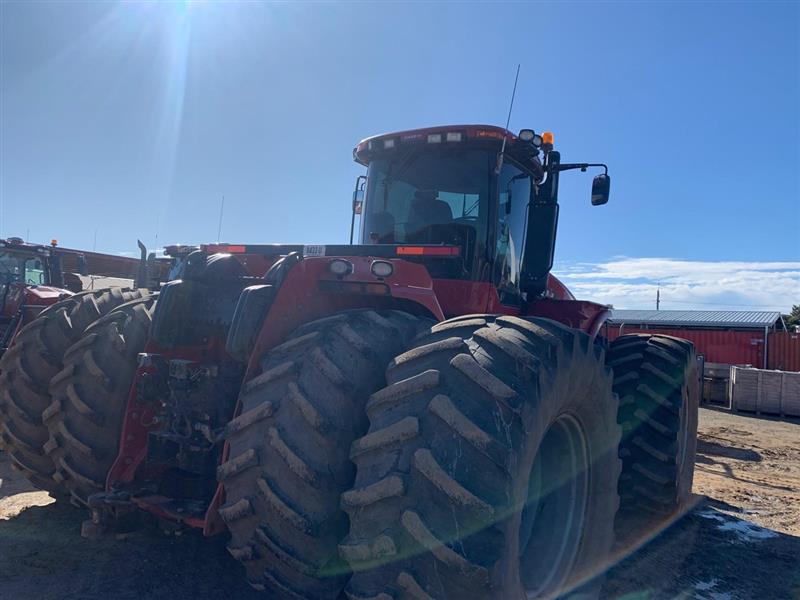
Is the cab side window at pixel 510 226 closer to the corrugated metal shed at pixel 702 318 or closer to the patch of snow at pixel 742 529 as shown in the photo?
the patch of snow at pixel 742 529

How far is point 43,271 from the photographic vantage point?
10.2 m

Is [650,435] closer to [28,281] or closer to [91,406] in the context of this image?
[91,406]

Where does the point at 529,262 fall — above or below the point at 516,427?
above

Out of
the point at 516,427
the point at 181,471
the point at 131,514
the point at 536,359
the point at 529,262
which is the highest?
the point at 529,262

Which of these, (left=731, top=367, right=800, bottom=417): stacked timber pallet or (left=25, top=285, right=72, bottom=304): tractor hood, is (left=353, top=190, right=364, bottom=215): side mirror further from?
(left=731, top=367, right=800, bottom=417): stacked timber pallet

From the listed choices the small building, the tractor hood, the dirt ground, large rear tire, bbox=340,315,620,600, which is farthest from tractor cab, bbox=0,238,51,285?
the small building

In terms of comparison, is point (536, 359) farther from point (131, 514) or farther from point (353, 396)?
point (131, 514)

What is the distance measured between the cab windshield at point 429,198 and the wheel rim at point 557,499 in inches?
62.7

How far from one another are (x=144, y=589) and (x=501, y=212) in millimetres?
3410

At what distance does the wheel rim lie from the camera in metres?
3.38

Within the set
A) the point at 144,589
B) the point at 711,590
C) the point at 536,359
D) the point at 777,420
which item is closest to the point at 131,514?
the point at 144,589

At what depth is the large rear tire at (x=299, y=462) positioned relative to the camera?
2.54 m

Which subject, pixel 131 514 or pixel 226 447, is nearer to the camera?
pixel 226 447

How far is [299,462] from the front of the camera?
8.26 ft
